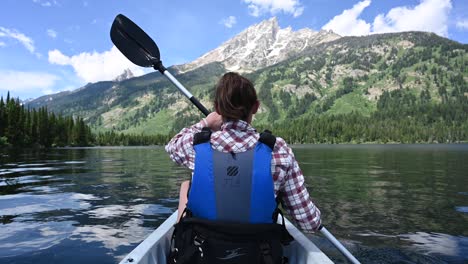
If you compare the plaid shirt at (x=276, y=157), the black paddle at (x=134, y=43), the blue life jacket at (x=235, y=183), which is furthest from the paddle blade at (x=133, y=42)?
the blue life jacket at (x=235, y=183)

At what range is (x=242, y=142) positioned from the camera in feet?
14.0

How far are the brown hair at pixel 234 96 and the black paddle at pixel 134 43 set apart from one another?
3.79 m

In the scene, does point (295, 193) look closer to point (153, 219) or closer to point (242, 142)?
point (242, 142)

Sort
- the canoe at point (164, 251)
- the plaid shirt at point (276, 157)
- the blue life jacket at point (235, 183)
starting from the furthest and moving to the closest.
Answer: the canoe at point (164, 251)
the plaid shirt at point (276, 157)
the blue life jacket at point (235, 183)

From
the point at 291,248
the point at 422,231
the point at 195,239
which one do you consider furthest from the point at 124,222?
the point at 422,231

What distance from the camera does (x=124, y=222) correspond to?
12992 millimetres

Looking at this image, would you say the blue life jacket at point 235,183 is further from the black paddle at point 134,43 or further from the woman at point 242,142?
the black paddle at point 134,43

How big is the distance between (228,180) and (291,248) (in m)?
2.44

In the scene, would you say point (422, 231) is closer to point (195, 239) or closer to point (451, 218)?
point (451, 218)

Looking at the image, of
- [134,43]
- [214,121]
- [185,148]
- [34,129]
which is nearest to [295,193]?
[214,121]

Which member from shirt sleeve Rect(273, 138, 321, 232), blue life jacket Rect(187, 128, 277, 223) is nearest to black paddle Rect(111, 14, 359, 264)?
blue life jacket Rect(187, 128, 277, 223)

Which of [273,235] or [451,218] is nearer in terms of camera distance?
[273,235]

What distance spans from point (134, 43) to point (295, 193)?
216 inches

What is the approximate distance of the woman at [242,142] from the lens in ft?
14.0
